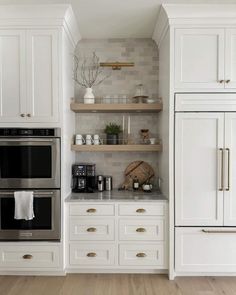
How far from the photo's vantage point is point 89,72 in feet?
12.0

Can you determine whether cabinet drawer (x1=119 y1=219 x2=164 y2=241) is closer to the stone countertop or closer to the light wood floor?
the stone countertop

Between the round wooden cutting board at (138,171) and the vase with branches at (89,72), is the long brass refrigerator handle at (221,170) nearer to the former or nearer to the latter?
the round wooden cutting board at (138,171)

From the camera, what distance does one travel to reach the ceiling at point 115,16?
2.76m

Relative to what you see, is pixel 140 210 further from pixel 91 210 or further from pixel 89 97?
pixel 89 97

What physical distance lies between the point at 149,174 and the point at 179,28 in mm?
1703

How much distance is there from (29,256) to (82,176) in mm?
1000

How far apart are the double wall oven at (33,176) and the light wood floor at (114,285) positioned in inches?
16.8

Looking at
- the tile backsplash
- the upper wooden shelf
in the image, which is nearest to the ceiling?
the tile backsplash

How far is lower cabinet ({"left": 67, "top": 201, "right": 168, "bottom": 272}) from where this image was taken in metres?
3.00

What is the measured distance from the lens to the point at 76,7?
2855 millimetres

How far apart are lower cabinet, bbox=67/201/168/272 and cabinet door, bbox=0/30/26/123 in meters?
1.12

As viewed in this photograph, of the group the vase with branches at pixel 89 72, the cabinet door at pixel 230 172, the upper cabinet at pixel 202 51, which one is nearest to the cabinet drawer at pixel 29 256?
the cabinet door at pixel 230 172

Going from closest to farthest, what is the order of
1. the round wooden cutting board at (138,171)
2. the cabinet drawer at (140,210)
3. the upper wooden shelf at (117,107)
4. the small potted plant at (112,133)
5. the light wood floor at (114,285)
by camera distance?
the light wood floor at (114,285), the cabinet drawer at (140,210), the upper wooden shelf at (117,107), the small potted plant at (112,133), the round wooden cutting board at (138,171)

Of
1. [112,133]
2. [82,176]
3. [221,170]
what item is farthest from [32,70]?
[221,170]
